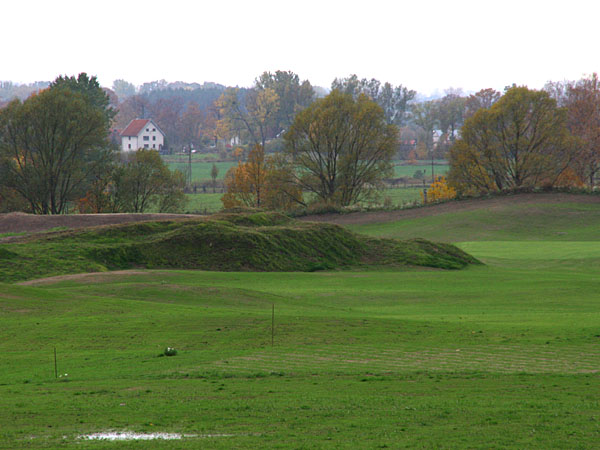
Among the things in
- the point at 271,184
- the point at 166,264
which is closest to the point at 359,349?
the point at 166,264

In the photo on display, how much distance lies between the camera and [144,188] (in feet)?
258

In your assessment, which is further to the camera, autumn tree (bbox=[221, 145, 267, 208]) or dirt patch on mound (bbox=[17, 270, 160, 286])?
autumn tree (bbox=[221, 145, 267, 208])

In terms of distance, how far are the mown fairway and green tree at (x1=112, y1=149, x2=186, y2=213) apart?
5004cm

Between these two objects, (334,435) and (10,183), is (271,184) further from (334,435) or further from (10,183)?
(334,435)

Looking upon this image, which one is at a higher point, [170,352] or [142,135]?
[142,135]

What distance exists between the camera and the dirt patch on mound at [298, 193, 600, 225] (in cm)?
7025

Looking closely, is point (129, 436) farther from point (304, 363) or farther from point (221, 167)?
point (221, 167)

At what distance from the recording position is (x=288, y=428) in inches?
376

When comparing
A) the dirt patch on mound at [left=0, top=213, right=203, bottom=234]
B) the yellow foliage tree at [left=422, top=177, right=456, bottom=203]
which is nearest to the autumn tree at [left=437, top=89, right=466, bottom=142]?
the yellow foliage tree at [left=422, top=177, right=456, bottom=203]

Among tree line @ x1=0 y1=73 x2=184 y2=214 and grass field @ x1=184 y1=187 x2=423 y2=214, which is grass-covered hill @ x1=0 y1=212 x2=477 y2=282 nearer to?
tree line @ x1=0 y1=73 x2=184 y2=214

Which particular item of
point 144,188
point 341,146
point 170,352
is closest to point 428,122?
point 341,146

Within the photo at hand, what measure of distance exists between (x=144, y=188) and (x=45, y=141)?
39.3 ft

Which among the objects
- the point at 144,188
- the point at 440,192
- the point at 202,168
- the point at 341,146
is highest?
the point at 202,168

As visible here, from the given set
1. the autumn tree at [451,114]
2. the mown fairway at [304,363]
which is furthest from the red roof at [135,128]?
the mown fairway at [304,363]
